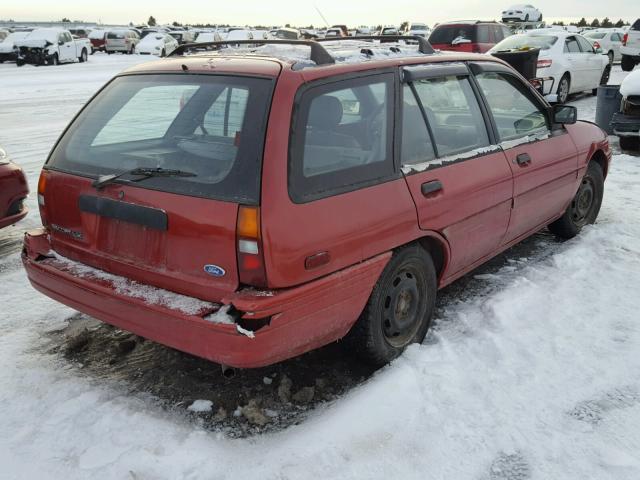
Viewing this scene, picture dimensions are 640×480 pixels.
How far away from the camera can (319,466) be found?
8.53 ft

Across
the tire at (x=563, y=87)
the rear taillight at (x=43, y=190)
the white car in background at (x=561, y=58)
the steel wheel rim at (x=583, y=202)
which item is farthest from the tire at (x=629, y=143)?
the rear taillight at (x=43, y=190)

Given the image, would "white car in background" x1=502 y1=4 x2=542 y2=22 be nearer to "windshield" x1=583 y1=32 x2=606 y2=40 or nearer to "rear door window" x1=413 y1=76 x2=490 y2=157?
"windshield" x1=583 y1=32 x2=606 y2=40

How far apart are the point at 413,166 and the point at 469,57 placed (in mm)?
1200

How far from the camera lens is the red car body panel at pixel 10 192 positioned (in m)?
5.00

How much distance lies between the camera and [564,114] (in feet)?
15.4

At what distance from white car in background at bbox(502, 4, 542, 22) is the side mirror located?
36215 mm

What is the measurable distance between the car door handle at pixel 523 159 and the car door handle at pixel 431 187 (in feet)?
3.25

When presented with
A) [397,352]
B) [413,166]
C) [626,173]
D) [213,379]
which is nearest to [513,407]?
[397,352]

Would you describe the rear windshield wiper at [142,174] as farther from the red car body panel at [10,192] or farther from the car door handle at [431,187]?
the red car body panel at [10,192]

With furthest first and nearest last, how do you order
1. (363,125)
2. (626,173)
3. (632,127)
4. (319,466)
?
(632,127) → (626,173) → (363,125) → (319,466)

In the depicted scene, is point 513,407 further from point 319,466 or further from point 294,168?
point 294,168

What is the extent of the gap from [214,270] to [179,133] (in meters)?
0.88

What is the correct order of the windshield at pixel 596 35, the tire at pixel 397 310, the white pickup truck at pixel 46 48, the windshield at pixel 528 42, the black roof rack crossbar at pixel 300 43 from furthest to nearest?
the windshield at pixel 596 35, the white pickup truck at pixel 46 48, the windshield at pixel 528 42, the tire at pixel 397 310, the black roof rack crossbar at pixel 300 43

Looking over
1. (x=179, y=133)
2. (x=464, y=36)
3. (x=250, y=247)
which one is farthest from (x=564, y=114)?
(x=464, y=36)
